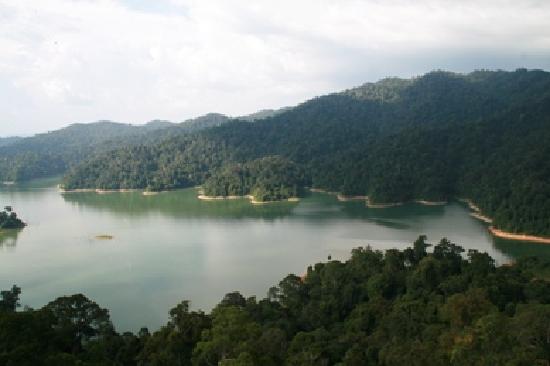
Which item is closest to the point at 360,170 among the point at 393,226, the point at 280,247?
the point at 393,226

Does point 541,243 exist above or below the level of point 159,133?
below

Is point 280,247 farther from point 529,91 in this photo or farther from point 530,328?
point 529,91

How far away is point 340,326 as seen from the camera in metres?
19.3

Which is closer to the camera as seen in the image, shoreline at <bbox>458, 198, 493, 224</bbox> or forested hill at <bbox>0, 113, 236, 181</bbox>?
shoreline at <bbox>458, 198, 493, 224</bbox>

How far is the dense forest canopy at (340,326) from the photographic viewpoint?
13.3 metres

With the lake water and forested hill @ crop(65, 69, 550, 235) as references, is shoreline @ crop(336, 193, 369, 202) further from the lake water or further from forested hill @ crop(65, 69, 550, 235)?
the lake water

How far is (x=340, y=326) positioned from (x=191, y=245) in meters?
22.4

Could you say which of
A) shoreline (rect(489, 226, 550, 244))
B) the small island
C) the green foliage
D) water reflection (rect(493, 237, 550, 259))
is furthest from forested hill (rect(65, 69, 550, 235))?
the small island

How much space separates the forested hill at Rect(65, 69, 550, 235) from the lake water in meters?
4.90

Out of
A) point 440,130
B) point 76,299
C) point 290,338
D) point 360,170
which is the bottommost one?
point 290,338

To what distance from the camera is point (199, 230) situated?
46.4 metres

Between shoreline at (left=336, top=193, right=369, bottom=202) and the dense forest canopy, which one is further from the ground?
shoreline at (left=336, top=193, right=369, bottom=202)

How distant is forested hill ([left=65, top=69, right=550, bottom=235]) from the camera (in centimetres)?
5291

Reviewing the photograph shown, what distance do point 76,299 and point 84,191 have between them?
7297 cm
